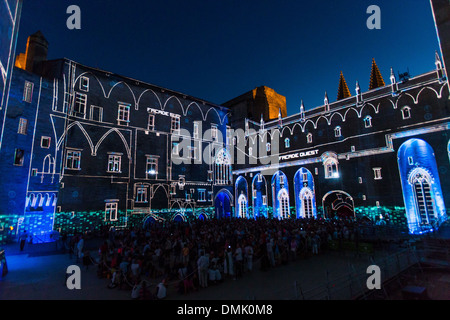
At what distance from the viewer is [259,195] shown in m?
34.2

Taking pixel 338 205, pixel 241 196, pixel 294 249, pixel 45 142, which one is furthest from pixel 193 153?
pixel 294 249

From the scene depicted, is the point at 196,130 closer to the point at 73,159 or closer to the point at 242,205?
the point at 242,205

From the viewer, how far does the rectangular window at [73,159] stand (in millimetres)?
23234

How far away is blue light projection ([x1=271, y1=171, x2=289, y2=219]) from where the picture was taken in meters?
31.0

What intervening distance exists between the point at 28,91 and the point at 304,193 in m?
31.0

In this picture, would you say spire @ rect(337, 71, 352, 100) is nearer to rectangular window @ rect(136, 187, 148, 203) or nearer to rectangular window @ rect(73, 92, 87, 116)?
rectangular window @ rect(136, 187, 148, 203)

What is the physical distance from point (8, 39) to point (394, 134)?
29.5 meters

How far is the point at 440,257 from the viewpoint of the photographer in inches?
514

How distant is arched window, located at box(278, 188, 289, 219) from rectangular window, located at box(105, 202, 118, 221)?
65.4 feet

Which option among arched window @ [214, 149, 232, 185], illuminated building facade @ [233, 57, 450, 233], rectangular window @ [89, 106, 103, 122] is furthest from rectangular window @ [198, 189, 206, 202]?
Result: rectangular window @ [89, 106, 103, 122]

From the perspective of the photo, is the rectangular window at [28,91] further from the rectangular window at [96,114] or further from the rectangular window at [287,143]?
the rectangular window at [287,143]

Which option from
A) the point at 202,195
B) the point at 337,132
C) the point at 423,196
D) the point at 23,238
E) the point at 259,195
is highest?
the point at 337,132

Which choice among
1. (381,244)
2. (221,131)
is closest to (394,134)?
(381,244)
